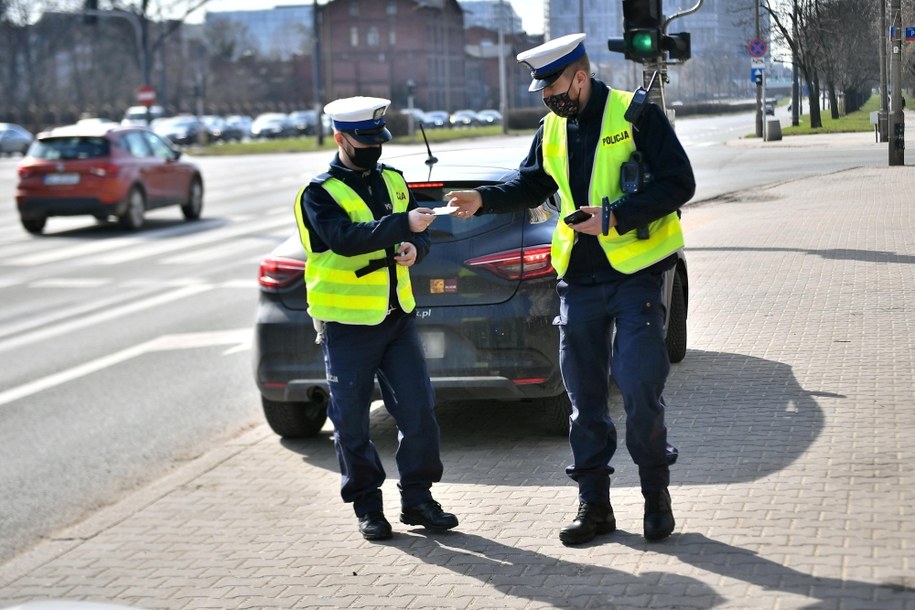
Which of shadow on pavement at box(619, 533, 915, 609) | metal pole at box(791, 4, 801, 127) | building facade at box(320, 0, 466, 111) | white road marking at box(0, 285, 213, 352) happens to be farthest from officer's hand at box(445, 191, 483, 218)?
building facade at box(320, 0, 466, 111)

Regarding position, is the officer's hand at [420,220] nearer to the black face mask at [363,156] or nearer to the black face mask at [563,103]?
the black face mask at [363,156]

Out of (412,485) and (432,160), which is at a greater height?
(432,160)

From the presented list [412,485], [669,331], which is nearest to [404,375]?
[412,485]

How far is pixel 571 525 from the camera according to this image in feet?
17.6

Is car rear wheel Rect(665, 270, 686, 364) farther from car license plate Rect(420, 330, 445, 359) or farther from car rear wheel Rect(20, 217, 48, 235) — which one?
car rear wheel Rect(20, 217, 48, 235)

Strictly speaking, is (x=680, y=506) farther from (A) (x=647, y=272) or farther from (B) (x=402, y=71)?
(B) (x=402, y=71)

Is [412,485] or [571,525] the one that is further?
[412,485]

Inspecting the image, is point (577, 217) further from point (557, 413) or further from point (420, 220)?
point (557, 413)

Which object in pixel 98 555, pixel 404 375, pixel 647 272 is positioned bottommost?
pixel 98 555

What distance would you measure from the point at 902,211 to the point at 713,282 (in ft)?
23.7

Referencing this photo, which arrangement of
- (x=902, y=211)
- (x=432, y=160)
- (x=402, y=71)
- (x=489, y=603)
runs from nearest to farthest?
(x=489, y=603) < (x=432, y=160) < (x=902, y=211) < (x=402, y=71)

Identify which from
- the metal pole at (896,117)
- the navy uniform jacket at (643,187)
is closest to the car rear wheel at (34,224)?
the metal pole at (896,117)

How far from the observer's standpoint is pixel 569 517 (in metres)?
5.80

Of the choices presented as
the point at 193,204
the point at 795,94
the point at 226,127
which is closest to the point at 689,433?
the point at 193,204
